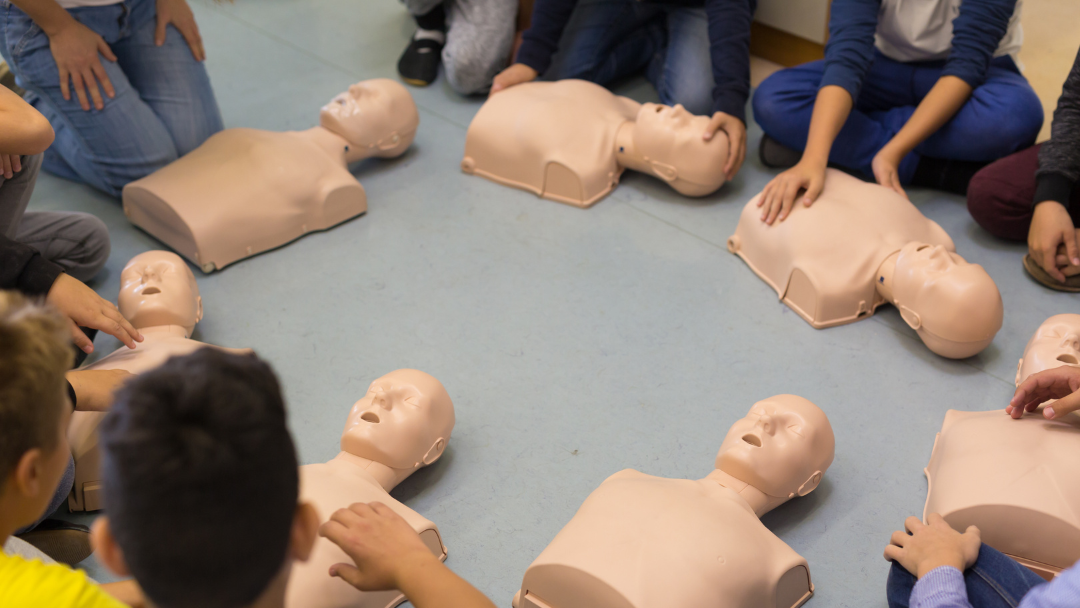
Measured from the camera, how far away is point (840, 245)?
4.55 feet

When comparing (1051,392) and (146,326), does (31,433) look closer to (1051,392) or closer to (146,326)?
(146,326)

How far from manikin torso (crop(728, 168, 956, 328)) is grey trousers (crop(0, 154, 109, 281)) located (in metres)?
1.24

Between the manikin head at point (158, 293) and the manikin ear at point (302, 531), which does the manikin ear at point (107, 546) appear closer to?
the manikin ear at point (302, 531)

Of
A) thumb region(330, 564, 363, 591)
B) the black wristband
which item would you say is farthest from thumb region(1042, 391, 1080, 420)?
the black wristband

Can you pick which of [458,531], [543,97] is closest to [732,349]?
[458,531]

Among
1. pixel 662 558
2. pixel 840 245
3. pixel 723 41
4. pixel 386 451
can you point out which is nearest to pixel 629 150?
pixel 723 41

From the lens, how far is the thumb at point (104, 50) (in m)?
1.58

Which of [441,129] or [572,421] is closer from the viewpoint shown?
[572,421]

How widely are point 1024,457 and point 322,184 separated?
1298 mm

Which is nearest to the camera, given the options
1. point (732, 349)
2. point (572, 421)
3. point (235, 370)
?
point (235, 370)

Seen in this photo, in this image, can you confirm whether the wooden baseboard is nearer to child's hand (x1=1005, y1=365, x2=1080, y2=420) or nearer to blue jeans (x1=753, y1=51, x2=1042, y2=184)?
blue jeans (x1=753, y1=51, x2=1042, y2=184)

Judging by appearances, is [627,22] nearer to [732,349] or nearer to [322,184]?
[322,184]

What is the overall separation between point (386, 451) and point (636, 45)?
1.41 metres

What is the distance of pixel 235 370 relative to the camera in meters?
0.52
